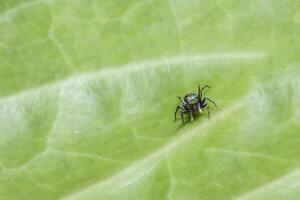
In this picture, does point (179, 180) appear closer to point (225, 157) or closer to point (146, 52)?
point (225, 157)

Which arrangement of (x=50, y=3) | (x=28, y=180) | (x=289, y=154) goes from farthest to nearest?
(x=50, y=3)
(x=28, y=180)
(x=289, y=154)

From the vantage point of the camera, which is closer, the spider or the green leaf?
the green leaf

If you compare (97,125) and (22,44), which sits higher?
(22,44)

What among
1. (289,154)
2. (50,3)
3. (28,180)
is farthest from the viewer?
(50,3)

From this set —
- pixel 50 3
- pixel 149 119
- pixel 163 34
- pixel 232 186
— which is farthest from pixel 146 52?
pixel 232 186

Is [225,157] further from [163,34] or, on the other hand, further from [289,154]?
[163,34]

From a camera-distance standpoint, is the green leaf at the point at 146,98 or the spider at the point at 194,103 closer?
the green leaf at the point at 146,98

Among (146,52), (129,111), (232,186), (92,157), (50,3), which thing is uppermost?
(50,3)

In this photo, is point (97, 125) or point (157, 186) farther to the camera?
point (97, 125)
